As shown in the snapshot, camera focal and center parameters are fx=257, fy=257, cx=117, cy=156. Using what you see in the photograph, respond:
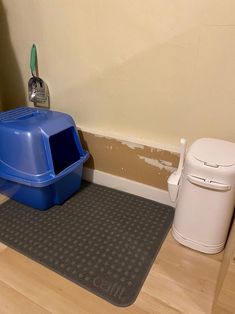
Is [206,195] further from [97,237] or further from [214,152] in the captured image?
[97,237]

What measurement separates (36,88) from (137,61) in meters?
0.53

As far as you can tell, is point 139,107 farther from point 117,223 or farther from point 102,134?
point 117,223

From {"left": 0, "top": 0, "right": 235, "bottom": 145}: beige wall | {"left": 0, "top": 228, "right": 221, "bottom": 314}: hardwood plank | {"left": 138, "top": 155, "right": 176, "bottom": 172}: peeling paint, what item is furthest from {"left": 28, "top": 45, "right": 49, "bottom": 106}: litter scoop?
{"left": 0, "top": 228, "right": 221, "bottom": 314}: hardwood plank

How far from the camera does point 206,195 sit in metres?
0.77

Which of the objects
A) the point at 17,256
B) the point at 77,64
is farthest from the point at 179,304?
the point at 77,64

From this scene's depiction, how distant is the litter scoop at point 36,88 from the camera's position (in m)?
1.19

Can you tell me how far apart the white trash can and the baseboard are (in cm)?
20

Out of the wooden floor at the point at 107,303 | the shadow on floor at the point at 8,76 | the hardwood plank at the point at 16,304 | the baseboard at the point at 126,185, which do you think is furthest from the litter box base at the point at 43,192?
the shadow on floor at the point at 8,76

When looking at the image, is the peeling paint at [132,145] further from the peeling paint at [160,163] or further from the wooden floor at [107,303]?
the wooden floor at [107,303]

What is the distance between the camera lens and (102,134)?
1.13 metres

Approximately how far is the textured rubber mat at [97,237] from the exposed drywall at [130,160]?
0.10m

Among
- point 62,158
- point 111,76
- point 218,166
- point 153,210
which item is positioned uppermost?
point 111,76

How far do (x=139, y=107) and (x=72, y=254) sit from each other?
1.94 ft

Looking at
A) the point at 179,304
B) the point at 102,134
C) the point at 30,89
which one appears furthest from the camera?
the point at 30,89
